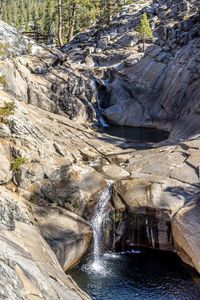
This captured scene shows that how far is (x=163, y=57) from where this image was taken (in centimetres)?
3934

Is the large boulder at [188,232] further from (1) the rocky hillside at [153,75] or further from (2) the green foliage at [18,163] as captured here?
(1) the rocky hillside at [153,75]

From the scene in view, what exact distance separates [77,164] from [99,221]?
4.46 metres

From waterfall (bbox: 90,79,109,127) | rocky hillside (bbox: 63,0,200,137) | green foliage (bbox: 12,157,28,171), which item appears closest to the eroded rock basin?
waterfall (bbox: 90,79,109,127)

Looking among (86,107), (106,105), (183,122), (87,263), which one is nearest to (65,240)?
(87,263)

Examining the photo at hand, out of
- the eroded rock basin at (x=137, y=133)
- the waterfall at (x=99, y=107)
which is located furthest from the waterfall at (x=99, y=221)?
the waterfall at (x=99, y=107)

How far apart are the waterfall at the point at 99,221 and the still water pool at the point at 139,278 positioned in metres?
0.36

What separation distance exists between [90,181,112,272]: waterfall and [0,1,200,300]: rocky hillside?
1.23 ft

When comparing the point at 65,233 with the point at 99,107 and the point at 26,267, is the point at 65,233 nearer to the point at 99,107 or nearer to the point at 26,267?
the point at 26,267

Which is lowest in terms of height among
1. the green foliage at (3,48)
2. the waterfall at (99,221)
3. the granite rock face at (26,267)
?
the waterfall at (99,221)

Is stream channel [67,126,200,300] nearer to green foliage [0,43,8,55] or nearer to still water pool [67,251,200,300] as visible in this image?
still water pool [67,251,200,300]

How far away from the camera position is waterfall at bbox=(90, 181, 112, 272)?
15.1m

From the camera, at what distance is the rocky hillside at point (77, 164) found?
1055cm

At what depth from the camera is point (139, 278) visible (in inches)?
539

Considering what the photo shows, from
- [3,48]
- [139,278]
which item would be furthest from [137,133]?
[139,278]
